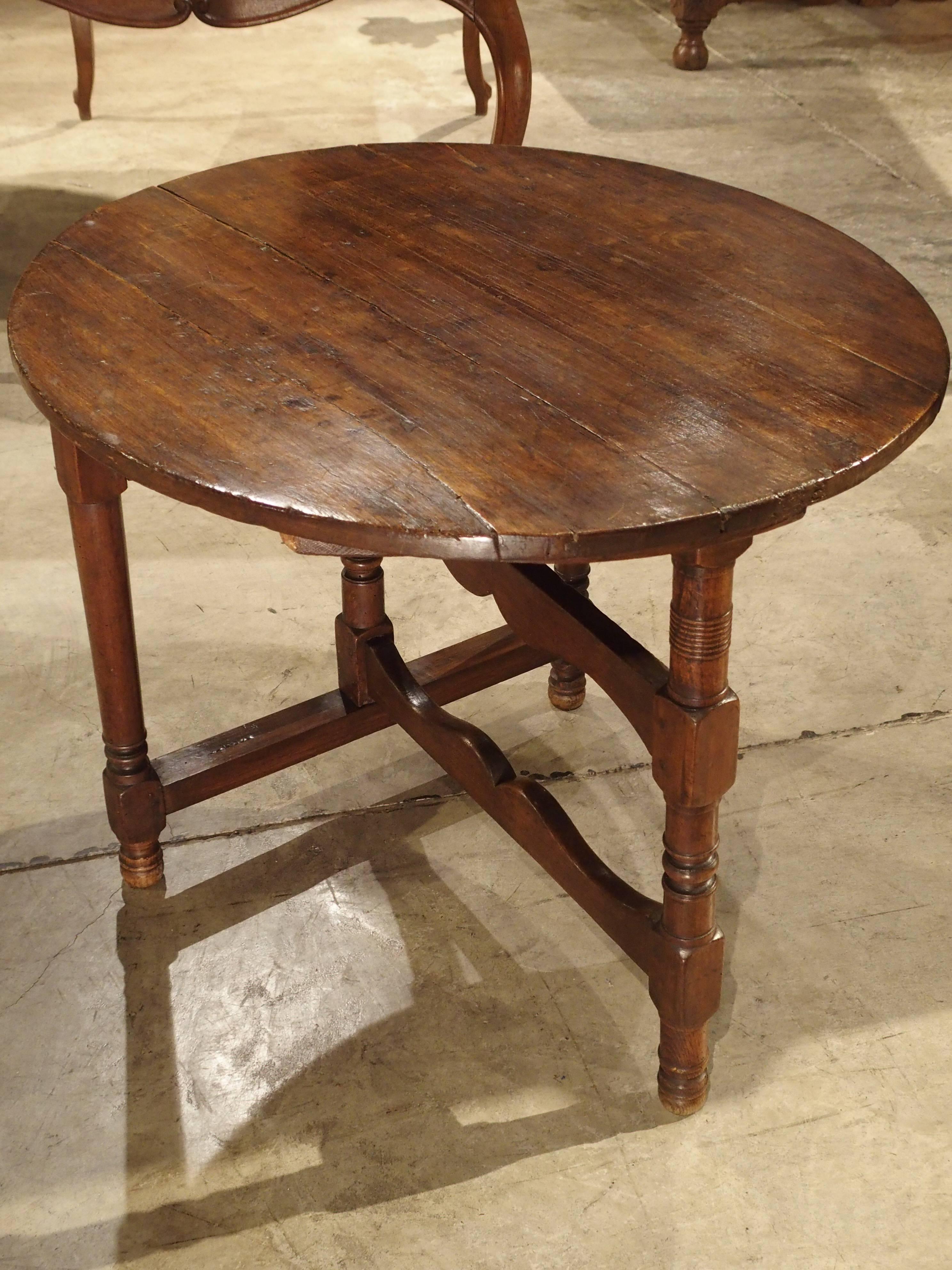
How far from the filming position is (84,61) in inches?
179

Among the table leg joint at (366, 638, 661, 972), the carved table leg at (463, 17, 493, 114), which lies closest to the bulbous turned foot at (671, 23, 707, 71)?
the carved table leg at (463, 17, 493, 114)

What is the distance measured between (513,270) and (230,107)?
354 centimetres

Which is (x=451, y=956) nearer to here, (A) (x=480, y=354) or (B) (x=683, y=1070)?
(B) (x=683, y=1070)

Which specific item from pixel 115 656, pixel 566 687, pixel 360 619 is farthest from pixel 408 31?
pixel 115 656

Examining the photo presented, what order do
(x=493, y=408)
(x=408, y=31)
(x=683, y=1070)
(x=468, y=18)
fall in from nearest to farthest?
1. (x=493, y=408)
2. (x=683, y=1070)
3. (x=468, y=18)
4. (x=408, y=31)

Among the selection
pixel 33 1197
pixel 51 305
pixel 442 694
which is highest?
pixel 51 305

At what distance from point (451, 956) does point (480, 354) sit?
803mm

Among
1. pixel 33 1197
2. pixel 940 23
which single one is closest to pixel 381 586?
pixel 33 1197

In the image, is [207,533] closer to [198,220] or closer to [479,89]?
[198,220]

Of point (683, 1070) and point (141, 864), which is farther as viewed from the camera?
point (141, 864)

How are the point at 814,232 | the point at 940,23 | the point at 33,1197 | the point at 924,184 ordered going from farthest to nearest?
1. the point at 940,23
2. the point at 924,184
3. the point at 814,232
4. the point at 33,1197

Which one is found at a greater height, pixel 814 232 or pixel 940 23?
pixel 814 232

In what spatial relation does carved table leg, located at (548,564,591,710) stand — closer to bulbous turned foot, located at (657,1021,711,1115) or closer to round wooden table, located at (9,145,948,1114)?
round wooden table, located at (9,145,948,1114)

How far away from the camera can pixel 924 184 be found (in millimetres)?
4262
